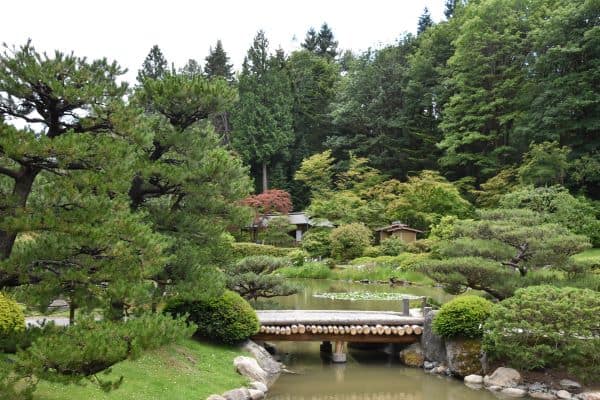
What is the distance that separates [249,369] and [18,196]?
5755mm

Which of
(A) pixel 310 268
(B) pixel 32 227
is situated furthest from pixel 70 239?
(A) pixel 310 268

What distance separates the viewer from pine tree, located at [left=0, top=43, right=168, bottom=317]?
198 inches

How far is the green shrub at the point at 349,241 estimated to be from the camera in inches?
1089

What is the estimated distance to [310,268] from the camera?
2628cm

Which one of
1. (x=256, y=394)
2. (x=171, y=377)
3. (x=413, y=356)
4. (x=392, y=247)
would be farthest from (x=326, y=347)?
(x=392, y=247)

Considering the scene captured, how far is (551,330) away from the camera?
945 centimetres

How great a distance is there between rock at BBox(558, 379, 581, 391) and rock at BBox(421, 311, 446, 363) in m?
2.36

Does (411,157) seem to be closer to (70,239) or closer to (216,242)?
(216,242)

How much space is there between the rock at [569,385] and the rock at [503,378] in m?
0.73

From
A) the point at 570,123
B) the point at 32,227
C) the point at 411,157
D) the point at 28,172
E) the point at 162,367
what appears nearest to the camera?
the point at 32,227

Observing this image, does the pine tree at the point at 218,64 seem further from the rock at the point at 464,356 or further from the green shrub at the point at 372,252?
the rock at the point at 464,356

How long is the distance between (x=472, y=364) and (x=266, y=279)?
17.4 ft

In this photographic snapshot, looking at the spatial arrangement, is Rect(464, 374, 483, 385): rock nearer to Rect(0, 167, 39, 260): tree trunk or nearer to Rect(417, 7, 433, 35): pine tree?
Rect(0, 167, 39, 260): tree trunk

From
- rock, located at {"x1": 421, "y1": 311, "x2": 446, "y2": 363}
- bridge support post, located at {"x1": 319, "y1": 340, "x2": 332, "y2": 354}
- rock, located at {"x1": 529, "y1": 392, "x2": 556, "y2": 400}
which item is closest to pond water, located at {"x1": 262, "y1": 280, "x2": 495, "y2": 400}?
bridge support post, located at {"x1": 319, "y1": 340, "x2": 332, "y2": 354}
